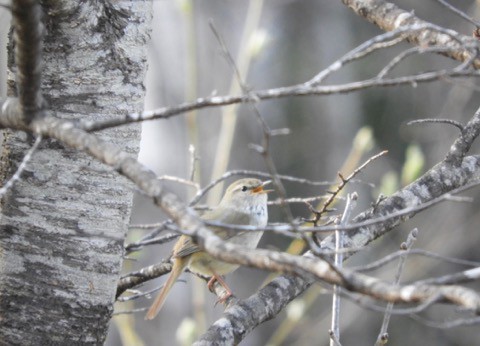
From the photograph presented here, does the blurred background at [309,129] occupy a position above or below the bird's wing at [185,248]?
above

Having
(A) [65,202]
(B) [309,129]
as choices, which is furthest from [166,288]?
(B) [309,129]

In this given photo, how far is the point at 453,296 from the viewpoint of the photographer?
4.30 ft

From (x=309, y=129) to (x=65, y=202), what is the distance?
8923 mm

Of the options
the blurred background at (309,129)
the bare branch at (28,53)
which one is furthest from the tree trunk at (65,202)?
the blurred background at (309,129)

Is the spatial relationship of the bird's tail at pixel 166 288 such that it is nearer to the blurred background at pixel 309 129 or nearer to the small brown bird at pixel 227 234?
the small brown bird at pixel 227 234

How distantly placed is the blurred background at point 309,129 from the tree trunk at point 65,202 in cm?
582

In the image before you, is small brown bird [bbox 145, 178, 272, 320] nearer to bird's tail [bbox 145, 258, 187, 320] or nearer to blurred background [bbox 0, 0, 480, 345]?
bird's tail [bbox 145, 258, 187, 320]

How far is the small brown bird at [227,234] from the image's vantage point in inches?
150

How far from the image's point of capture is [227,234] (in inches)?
166

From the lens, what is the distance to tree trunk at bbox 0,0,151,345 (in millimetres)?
2340

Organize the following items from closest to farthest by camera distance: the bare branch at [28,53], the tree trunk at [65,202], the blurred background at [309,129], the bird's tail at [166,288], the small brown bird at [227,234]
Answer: the bare branch at [28,53] → the tree trunk at [65,202] → the bird's tail at [166,288] → the small brown bird at [227,234] → the blurred background at [309,129]

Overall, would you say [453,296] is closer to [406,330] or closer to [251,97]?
[251,97]

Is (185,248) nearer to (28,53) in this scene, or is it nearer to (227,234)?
(227,234)

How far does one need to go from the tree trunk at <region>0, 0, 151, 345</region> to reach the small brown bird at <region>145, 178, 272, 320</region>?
1288mm
